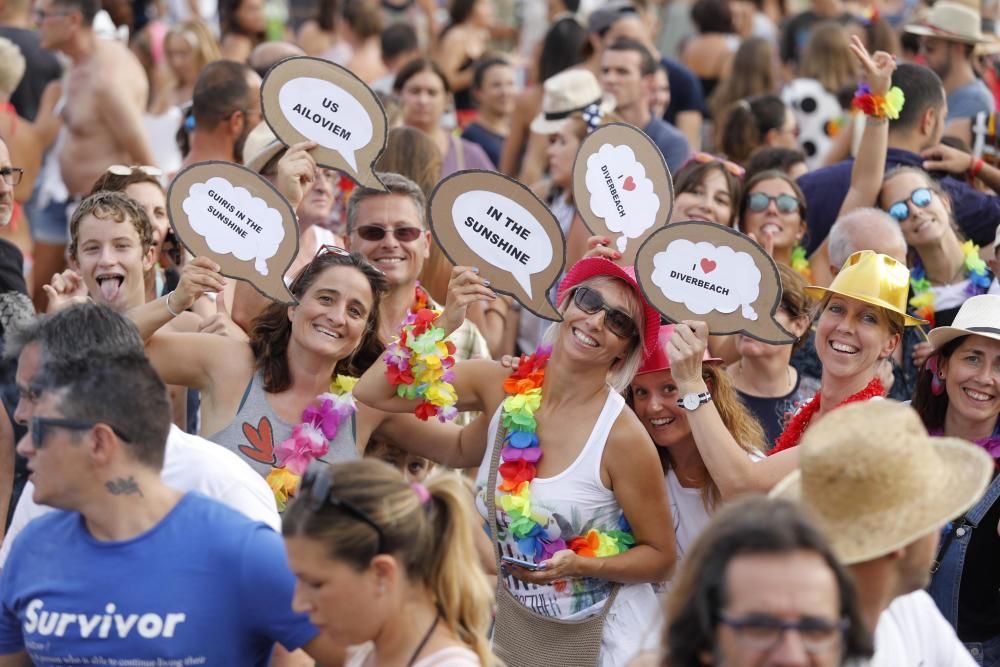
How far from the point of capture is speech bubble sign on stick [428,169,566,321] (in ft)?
14.0

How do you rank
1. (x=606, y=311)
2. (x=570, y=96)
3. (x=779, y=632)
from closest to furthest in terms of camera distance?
(x=779, y=632)
(x=606, y=311)
(x=570, y=96)

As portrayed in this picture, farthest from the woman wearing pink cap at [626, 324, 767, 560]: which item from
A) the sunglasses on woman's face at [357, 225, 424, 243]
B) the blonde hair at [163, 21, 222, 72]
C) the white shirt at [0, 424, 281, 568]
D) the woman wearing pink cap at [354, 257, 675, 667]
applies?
the blonde hair at [163, 21, 222, 72]

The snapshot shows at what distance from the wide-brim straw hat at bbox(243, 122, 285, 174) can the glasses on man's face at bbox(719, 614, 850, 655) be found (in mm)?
3273

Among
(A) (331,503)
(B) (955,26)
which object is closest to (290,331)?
(A) (331,503)

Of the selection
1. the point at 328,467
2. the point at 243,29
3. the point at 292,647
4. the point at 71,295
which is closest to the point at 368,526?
the point at 328,467

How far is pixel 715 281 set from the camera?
13.3 ft

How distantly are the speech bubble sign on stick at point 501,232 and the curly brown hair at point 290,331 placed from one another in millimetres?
275

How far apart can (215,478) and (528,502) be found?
1.03m

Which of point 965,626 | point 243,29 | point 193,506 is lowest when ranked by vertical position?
point 243,29

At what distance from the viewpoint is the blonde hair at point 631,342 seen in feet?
13.5

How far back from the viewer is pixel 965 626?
400 centimetres

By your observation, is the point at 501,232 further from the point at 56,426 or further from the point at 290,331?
the point at 56,426

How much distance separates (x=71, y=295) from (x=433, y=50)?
789 cm

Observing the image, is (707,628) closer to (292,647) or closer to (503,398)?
(292,647)
